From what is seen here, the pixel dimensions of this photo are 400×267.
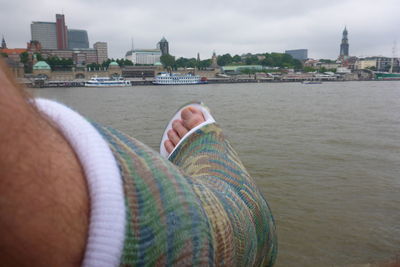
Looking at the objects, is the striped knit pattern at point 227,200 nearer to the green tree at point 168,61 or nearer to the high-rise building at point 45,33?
the green tree at point 168,61

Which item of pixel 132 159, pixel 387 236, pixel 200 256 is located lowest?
pixel 387 236

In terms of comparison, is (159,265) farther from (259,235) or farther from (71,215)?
(259,235)

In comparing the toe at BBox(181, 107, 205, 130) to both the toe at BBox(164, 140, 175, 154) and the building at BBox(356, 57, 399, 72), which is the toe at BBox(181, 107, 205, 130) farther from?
the building at BBox(356, 57, 399, 72)

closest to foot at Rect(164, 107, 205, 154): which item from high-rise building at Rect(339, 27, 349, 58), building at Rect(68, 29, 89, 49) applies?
building at Rect(68, 29, 89, 49)

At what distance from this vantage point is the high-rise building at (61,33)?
63.9m

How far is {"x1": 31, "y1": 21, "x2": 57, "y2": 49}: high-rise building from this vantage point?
65500 millimetres

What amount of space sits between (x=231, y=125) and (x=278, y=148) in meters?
2.34

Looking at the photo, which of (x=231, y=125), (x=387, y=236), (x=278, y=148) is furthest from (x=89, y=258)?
(x=231, y=125)

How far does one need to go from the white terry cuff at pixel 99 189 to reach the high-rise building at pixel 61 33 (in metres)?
69.4

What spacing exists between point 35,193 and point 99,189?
6cm

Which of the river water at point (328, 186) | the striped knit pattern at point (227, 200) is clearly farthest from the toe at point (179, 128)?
the river water at point (328, 186)

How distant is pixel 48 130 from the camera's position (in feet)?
0.99

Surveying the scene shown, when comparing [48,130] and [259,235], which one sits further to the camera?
[259,235]

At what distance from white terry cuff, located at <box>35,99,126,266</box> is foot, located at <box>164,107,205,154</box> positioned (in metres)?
0.70
